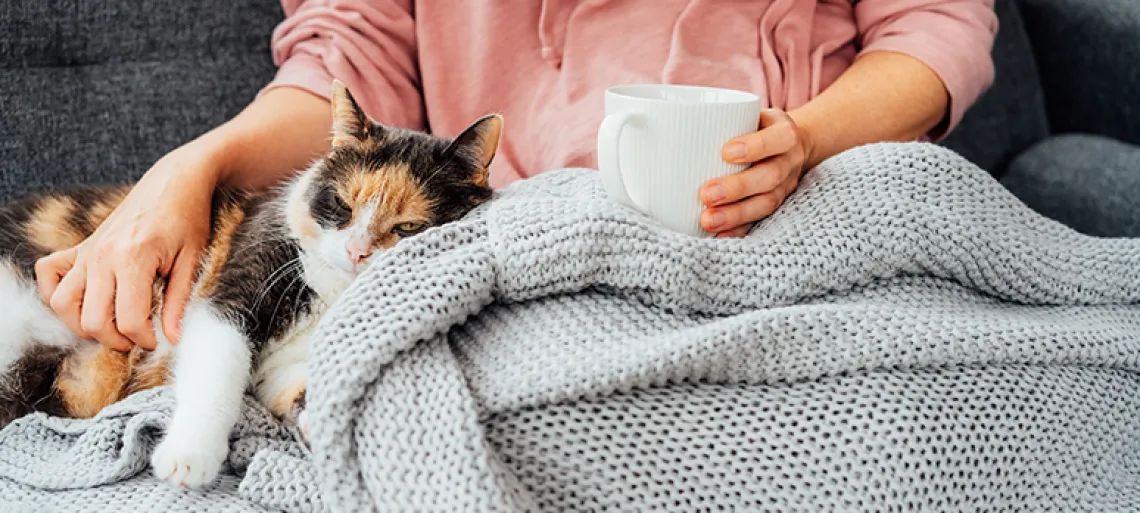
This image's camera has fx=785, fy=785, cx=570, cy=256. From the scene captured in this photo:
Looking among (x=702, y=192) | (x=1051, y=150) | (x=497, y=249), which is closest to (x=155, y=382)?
(x=497, y=249)

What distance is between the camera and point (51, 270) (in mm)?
936

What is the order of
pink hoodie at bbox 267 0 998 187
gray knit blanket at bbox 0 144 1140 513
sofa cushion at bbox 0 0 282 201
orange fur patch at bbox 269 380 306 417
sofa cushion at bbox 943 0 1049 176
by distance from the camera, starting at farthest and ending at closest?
sofa cushion at bbox 943 0 1049 176
sofa cushion at bbox 0 0 282 201
pink hoodie at bbox 267 0 998 187
orange fur patch at bbox 269 380 306 417
gray knit blanket at bbox 0 144 1140 513

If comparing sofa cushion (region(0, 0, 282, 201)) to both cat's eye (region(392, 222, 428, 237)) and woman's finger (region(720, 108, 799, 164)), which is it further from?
woman's finger (region(720, 108, 799, 164))

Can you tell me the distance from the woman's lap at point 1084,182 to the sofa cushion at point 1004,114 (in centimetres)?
15

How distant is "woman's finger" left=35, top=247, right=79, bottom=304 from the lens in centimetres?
93

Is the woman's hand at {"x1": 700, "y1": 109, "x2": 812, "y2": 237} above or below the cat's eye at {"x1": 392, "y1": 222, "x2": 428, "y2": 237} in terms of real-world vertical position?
above

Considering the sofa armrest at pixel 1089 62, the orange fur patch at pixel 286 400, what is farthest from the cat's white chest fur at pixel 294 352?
the sofa armrest at pixel 1089 62

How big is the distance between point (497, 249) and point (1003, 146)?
53.9 inches

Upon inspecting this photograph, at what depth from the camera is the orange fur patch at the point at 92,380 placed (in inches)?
35.2

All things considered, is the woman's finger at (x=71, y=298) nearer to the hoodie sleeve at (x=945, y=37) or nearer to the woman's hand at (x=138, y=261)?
the woman's hand at (x=138, y=261)

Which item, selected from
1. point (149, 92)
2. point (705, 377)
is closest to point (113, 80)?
point (149, 92)

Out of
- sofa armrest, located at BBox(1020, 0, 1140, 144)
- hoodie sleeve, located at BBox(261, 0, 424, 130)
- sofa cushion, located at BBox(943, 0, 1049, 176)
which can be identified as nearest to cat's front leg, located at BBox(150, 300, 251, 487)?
hoodie sleeve, located at BBox(261, 0, 424, 130)

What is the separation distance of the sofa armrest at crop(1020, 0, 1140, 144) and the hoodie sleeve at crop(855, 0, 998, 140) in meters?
0.57

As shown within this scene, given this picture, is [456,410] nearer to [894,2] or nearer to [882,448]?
→ [882,448]
